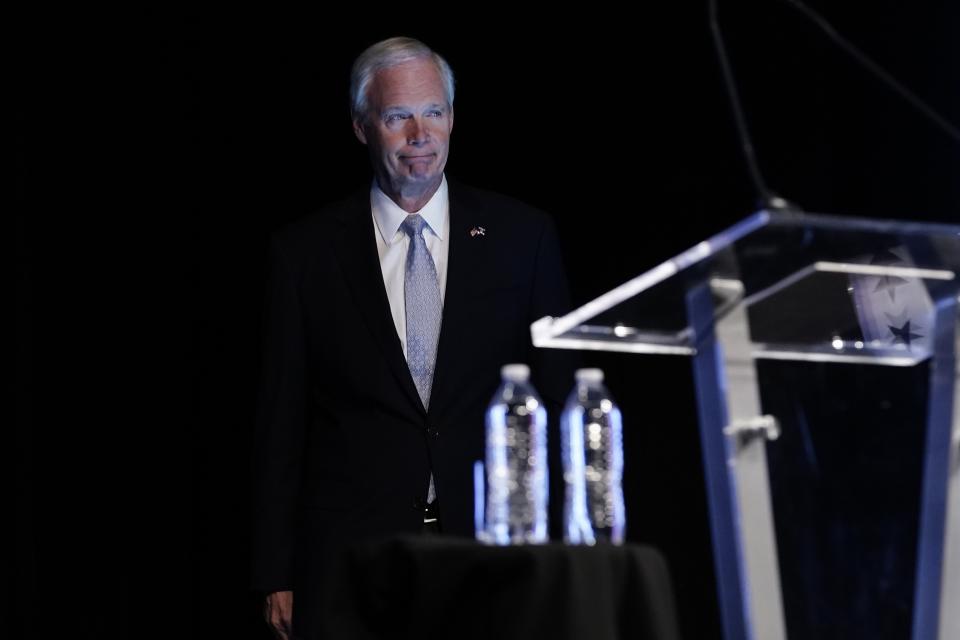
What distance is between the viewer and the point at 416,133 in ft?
10.0

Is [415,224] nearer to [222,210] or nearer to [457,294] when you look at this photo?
[457,294]

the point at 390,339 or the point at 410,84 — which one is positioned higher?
the point at 410,84

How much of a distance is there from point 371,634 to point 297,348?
48.8 inches

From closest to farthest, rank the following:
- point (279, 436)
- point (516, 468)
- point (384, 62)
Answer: point (516, 468)
point (279, 436)
point (384, 62)

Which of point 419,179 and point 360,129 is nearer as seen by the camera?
point 419,179

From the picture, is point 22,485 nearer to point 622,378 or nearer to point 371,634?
point 622,378

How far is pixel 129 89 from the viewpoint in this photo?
393cm

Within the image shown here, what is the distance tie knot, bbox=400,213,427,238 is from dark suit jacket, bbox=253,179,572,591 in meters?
0.06

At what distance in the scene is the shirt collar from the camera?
3.06m

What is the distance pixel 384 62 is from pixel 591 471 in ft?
3.64

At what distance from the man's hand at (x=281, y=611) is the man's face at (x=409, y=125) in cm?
86

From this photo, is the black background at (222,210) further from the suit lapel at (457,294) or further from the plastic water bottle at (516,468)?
the plastic water bottle at (516,468)

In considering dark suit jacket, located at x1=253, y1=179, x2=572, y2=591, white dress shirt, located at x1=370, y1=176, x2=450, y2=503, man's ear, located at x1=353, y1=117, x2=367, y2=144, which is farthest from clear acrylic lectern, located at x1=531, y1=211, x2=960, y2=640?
man's ear, located at x1=353, y1=117, x2=367, y2=144

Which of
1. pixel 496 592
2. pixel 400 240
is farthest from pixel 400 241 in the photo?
pixel 496 592
